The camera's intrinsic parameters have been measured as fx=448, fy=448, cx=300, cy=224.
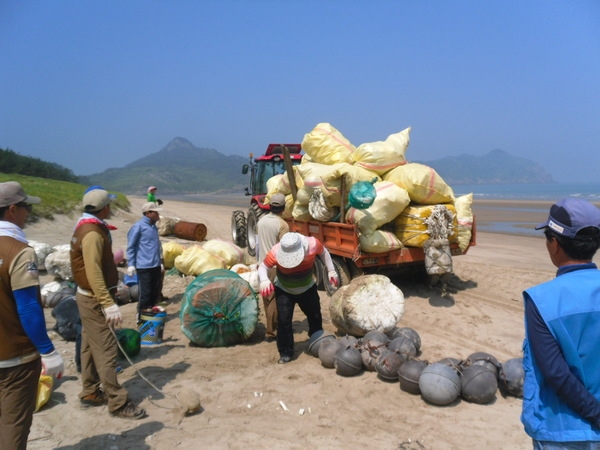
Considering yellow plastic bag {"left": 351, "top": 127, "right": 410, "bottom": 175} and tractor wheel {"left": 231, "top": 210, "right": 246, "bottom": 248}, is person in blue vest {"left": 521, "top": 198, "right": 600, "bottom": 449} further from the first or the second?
tractor wheel {"left": 231, "top": 210, "right": 246, "bottom": 248}

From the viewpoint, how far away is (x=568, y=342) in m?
1.71

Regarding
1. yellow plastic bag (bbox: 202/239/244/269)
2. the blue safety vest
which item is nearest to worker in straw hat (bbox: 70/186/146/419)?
the blue safety vest

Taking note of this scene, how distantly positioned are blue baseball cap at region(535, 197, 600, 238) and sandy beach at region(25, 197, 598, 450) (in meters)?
2.28

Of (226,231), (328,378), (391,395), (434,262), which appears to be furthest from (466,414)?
(226,231)

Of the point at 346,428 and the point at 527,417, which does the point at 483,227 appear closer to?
the point at 346,428

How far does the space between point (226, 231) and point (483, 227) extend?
1136 centimetres

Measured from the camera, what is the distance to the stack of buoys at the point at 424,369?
13.1 ft

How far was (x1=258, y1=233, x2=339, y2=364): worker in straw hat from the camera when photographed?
4.85 metres

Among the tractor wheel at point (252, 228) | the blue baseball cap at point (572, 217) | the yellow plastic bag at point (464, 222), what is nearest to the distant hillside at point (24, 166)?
the tractor wheel at point (252, 228)

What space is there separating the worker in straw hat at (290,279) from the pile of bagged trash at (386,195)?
1.82m

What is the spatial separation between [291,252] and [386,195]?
2419 millimetres

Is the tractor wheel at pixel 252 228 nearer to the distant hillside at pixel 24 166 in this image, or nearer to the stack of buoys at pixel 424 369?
the stack of buoys at pixel 424 369

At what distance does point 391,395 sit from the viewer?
4.25 metres

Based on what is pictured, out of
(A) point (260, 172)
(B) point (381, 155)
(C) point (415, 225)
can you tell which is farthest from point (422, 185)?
(A) point (260, 172)
